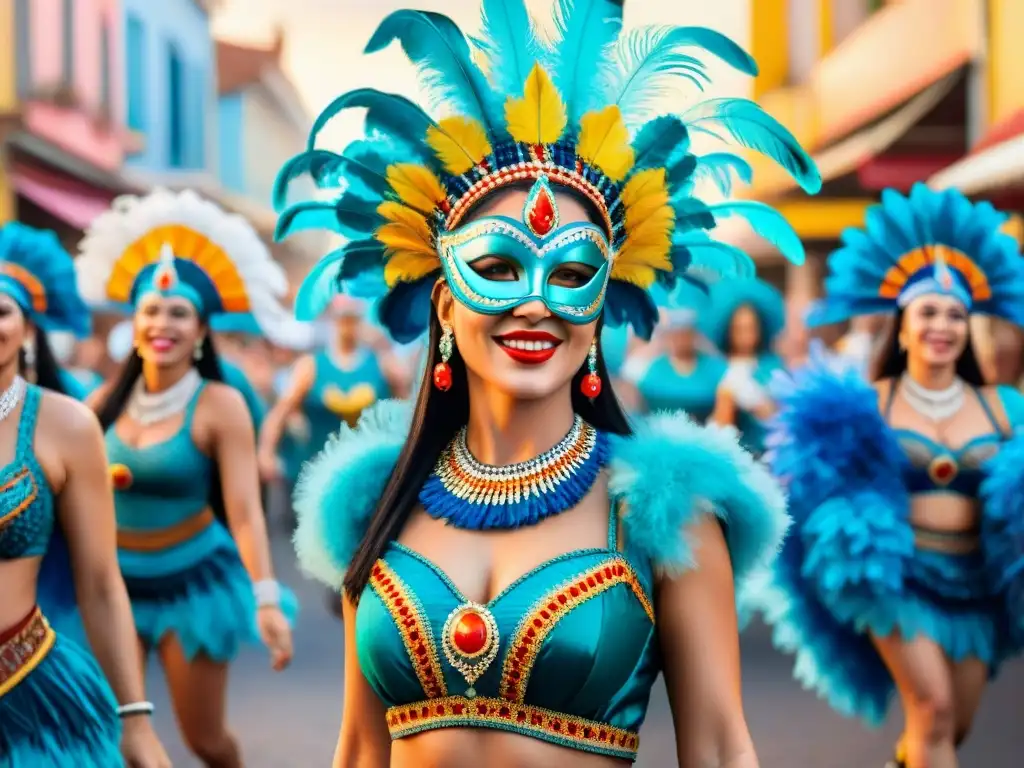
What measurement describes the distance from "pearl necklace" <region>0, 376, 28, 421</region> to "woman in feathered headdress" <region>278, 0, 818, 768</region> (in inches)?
41.6

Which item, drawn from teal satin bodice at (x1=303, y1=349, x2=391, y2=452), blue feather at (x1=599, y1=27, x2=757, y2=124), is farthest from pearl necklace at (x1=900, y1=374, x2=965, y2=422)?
teal satin bodice at (x1=303, y1=349, x2=391, y2=452)

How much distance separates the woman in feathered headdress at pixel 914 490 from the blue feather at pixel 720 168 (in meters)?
2.59

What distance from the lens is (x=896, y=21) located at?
19.3 metres

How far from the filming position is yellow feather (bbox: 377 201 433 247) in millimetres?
3174

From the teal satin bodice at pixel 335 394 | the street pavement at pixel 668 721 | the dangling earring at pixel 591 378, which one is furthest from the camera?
the teal satin bodice at pixel 335 394

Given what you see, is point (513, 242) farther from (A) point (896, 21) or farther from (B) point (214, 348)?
(A) point (896, 21)

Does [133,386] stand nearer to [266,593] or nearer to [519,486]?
[266,593]

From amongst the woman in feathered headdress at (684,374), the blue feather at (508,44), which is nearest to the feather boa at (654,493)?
the blue feather at (508,44)

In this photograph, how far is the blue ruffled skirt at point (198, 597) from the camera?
5.79 metres

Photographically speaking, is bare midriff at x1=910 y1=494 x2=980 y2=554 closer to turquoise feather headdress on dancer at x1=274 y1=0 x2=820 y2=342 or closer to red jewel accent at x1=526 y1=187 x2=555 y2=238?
turquoise feather headdress on dancer at x1=274 y1=0 x2=820 y2=342

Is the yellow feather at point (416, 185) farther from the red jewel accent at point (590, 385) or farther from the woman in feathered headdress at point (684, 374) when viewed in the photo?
the woman in feathered headdress at point (684, 374)

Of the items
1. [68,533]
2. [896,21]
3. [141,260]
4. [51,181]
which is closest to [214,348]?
[141,260]

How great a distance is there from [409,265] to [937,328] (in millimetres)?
3118

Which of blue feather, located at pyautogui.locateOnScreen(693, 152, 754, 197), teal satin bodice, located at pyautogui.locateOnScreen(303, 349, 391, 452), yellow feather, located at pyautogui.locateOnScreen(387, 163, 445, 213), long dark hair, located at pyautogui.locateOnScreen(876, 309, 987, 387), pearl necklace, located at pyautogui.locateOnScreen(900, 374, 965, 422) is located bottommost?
yellow feather, located at pyautogui.locateOnScreen(387, 163, 445, 213)
